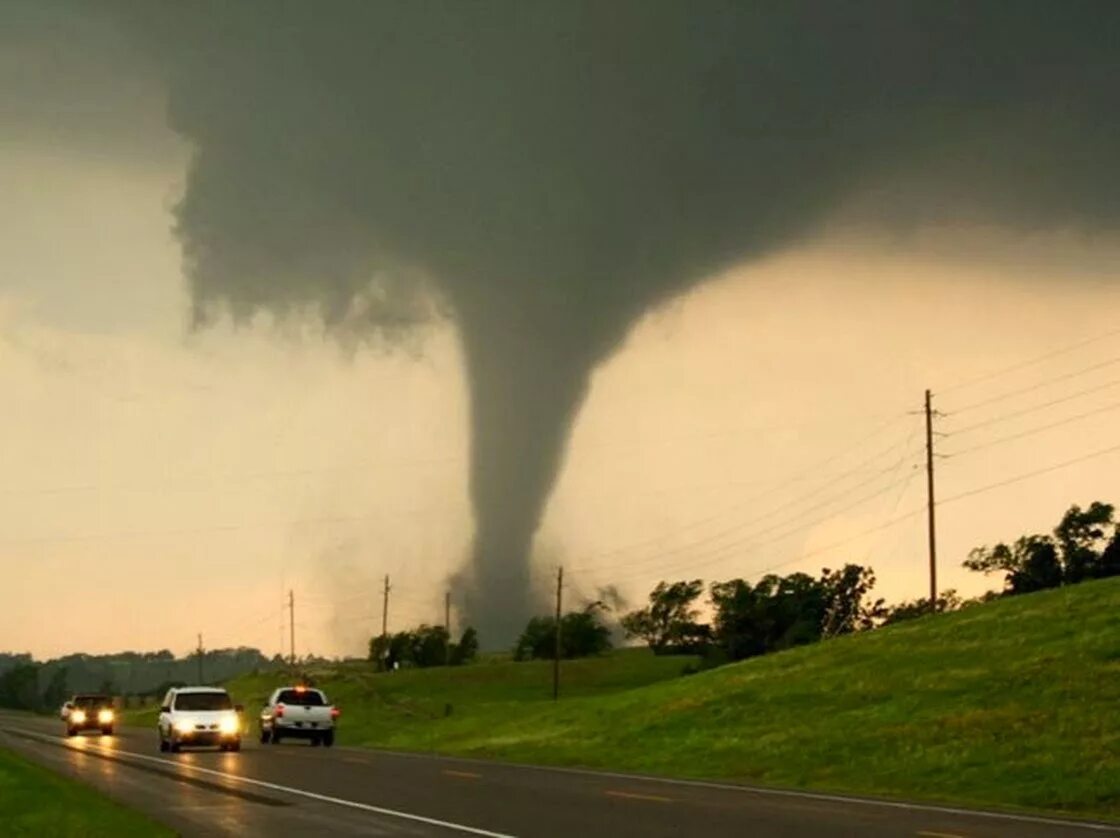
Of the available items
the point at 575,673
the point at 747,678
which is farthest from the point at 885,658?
the point at 575,673

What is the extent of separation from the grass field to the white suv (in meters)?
19.4

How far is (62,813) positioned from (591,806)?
8.94m

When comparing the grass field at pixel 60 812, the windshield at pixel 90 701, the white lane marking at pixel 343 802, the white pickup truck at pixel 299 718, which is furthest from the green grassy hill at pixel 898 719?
the grass field at pixel 60 812

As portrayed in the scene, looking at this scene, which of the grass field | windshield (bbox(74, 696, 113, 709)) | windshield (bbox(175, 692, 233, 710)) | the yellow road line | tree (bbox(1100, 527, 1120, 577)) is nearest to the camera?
the grass field

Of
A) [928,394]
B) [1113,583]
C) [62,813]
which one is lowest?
[62,813]

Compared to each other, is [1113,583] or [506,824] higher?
[1113,583]

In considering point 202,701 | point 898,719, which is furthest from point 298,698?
point 898,719

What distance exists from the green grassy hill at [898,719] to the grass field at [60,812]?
16.3 metres

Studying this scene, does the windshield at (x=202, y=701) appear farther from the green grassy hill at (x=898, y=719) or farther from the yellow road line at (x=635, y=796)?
the yellow road line at (x=635, y=796)

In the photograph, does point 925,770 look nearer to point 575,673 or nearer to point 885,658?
point 885,658

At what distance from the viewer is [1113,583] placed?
72688mm

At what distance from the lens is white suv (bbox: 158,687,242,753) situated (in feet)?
198

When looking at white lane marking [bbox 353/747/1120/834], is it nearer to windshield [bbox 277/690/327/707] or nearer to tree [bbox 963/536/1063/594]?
windshield [bbox 277/690/327/707]

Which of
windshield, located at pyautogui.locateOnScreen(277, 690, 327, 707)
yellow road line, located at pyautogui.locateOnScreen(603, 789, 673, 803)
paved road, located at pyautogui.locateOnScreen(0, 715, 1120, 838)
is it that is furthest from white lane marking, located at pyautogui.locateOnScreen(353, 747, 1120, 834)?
windshield, located at pyautogui.locateOnScreen(277, 690, 327, 707)
